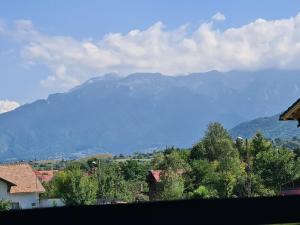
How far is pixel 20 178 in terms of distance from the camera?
78.8 meters

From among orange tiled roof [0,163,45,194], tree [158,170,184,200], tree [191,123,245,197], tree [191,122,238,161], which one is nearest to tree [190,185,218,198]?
tree [158,170,184,200]

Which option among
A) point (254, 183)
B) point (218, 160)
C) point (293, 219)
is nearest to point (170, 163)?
point (254, 183)

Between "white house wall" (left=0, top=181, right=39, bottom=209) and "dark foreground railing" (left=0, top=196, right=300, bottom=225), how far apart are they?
59166 mm

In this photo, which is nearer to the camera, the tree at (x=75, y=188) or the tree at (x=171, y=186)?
the tree at (x=171, y=186)

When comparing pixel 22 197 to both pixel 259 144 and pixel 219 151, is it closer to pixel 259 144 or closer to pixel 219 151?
pixel 259 144

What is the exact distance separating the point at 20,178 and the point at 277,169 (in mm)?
28474

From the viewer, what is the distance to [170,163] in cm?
7969

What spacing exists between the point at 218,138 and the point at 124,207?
8538cm

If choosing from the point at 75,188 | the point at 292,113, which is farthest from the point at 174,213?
the point at 75,188

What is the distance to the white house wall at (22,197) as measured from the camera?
7486cm

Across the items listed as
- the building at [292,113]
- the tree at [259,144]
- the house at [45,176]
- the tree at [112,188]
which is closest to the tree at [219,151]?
the tree at [259,144]

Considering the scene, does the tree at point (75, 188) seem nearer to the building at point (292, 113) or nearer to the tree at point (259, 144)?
the tree at point (259, 144)

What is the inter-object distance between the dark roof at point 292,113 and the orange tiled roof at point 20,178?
54539mm

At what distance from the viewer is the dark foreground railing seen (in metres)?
16.8
